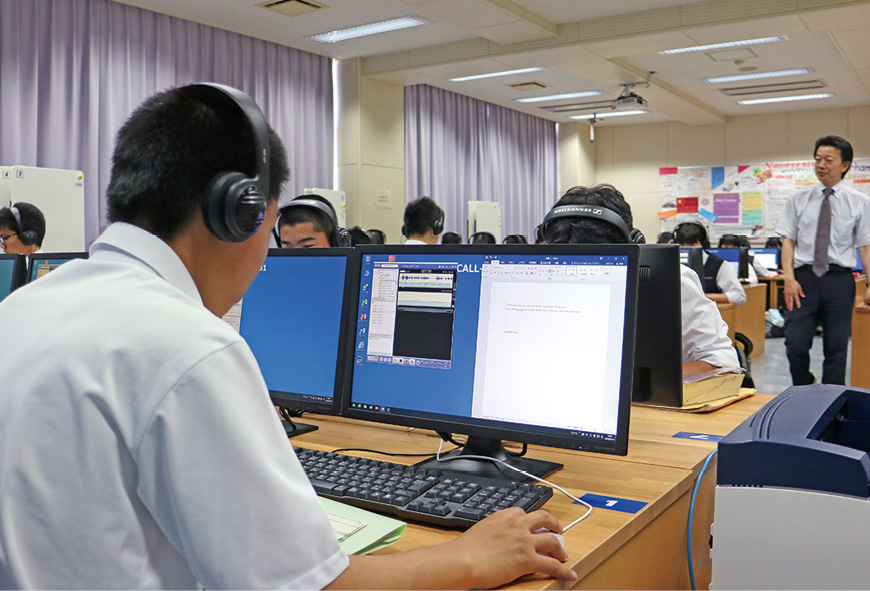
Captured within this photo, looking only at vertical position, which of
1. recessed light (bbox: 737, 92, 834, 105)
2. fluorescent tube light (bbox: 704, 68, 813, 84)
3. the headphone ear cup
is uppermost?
recessed light (bbox: 737, 92, 834, 105)

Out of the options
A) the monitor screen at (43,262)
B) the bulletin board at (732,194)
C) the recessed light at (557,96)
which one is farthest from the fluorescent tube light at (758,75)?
the monitor screen at (43,262)

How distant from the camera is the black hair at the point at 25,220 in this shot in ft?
13.1

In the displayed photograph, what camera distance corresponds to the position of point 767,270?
352 inches

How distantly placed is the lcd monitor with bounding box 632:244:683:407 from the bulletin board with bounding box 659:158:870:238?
949cm

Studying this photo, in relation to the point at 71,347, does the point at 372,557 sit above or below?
below

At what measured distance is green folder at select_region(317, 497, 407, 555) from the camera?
985 mm

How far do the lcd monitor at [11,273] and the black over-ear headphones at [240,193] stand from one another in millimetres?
1854

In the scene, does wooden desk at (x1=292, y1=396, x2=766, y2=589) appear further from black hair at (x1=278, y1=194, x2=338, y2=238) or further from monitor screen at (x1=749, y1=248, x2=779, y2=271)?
monitor screen at (x1=749, y1=248, x2=779, y2=271)

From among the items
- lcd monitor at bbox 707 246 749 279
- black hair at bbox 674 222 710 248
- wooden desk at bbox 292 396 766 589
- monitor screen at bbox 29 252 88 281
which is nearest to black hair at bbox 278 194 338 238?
monitor screen at bbox 29 252 88 281

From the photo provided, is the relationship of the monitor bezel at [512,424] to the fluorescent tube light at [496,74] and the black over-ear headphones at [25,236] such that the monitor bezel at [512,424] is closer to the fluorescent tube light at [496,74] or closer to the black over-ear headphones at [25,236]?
the black over-ear headphones at [25,236]

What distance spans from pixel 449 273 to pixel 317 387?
371mm

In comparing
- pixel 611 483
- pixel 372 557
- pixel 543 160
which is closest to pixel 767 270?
pixel 543 160

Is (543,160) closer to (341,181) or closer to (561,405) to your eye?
(341,181)

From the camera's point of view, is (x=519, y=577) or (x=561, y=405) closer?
(x=519, y=577)
